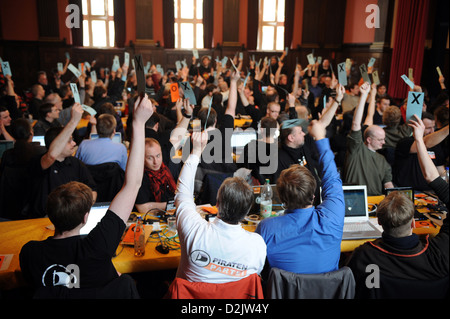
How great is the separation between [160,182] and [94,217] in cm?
83

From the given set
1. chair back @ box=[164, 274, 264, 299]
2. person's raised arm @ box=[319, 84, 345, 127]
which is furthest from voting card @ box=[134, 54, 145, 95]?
person's raised arm @ box=[319, 84, 345, 127]

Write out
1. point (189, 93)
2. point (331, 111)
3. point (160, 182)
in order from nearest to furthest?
point (160, 182), point (331, 111), point (189, 93)

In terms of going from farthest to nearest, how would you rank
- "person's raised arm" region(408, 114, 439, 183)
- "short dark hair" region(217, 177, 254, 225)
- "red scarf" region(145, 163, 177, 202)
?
"red scarf" region(145, 163, 177, 202), "person's raised arm" region(408, 114, 439, 183), "short dark hair" region(217, 177, 254, 225)

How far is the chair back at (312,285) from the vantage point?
1914mm

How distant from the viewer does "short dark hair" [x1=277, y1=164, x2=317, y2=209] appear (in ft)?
7.32

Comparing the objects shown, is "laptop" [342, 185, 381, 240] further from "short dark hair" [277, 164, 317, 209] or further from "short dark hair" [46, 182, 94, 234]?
"short dark hair" [46, 182, 94, 234]

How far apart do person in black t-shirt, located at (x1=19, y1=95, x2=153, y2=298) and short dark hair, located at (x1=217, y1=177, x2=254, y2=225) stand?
0.47 meters

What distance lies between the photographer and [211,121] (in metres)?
4.20

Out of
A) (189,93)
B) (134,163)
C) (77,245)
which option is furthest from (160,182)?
(77,245)

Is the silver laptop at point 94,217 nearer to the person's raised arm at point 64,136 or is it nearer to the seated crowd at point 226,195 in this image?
the seated crowd at point 226,195

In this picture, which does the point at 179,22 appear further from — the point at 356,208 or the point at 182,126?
the point at 356,208

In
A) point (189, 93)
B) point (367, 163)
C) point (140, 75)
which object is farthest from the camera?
point (189, 93)

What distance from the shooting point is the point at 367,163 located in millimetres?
3861
